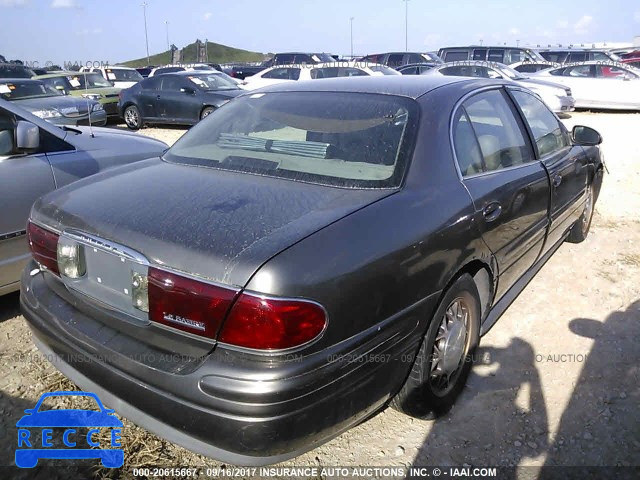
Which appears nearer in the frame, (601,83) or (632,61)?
(601,83)

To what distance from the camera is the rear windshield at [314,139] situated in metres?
2.33

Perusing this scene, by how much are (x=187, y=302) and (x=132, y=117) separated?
1355cm

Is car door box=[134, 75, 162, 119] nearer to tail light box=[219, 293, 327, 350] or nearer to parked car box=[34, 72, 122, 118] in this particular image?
parked car box=[34, 72, 122, 118]

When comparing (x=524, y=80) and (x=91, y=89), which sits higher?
(x=524, y=80)

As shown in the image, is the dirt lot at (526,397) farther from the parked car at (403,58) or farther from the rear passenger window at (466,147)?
the parked car at (403,58)

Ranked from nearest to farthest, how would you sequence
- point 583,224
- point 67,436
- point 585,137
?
1. point 67,436
2. point 585,137
3. point 583,224

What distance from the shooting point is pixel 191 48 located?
93.7 meters

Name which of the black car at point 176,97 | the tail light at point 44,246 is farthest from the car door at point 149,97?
the tail light at point 44,246

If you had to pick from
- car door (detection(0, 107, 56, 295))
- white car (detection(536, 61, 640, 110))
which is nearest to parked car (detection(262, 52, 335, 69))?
white car (detection(536, 61, 640, 110))

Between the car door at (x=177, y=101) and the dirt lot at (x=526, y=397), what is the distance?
9.72 meters

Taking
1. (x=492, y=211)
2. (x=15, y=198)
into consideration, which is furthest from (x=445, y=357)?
(x=15, y=198)

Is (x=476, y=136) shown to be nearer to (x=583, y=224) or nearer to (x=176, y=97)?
(x=583, y=224)

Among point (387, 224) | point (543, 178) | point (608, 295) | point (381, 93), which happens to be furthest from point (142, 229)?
point (608, 295)

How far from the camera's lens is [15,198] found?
3.33 m
